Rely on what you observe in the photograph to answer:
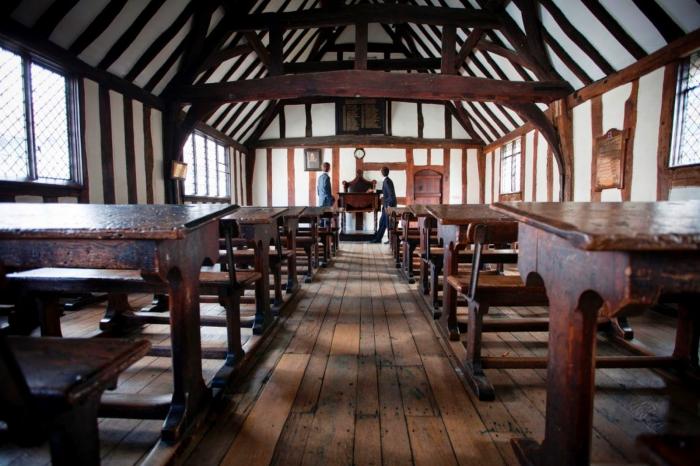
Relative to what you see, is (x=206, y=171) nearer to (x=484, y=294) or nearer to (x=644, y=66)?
(x=484, y=294)

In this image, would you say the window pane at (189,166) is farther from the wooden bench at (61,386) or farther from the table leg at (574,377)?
the table leg at (574,377)

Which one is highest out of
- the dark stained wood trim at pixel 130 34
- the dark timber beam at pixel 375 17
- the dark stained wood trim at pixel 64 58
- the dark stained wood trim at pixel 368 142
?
the dark timber beam at pixel 375 17

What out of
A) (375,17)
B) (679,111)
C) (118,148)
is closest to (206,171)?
(118,148)

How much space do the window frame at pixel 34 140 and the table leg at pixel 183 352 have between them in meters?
3.18

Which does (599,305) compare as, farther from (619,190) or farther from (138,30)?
(138,30)

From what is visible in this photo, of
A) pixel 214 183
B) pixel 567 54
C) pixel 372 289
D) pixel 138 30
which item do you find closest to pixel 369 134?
pixel 214 183

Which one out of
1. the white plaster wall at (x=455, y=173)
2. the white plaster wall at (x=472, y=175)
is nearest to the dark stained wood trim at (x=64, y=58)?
the white plaster wall at (x=455, y=173)

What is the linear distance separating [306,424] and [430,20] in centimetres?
630

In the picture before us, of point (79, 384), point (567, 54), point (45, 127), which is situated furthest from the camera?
point (567, 54)

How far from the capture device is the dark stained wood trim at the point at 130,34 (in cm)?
452

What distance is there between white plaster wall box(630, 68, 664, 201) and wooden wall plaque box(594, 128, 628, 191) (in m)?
0.19

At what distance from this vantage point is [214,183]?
8.63 m

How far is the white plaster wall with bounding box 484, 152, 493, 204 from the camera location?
34.0 feet

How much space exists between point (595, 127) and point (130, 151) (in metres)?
6.88
